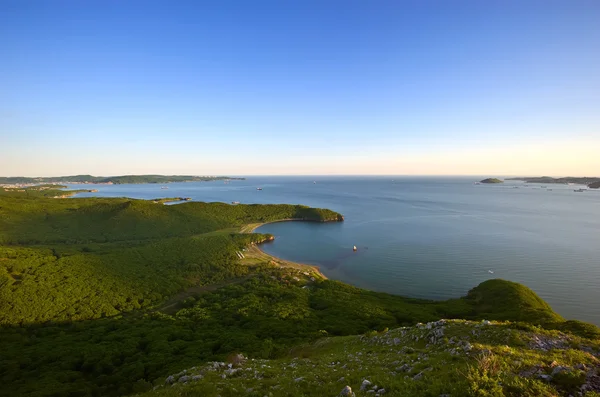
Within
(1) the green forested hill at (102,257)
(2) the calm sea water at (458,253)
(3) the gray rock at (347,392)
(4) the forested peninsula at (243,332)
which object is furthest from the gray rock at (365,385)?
(2) the calm sea water at (458,253)

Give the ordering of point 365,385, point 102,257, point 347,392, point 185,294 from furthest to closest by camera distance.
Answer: point 102,257, point 185,294, point 365,385, point 347,392

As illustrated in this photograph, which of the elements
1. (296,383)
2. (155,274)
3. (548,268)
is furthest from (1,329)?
(548,268)

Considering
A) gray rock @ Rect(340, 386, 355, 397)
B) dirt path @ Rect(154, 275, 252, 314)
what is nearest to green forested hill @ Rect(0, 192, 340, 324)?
dirt path @ Rect(154, 275, 252, 314)

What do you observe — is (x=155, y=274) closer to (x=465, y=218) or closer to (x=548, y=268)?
(x=548, y=268)

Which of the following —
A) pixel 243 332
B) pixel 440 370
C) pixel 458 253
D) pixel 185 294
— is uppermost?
pixel 440 370

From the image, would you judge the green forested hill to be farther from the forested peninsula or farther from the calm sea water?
the calm sea water

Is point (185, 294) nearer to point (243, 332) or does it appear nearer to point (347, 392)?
point (243, 332)

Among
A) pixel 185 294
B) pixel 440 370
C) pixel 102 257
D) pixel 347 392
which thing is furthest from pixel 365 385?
pixel 102 257

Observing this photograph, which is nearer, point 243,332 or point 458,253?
point 243,332

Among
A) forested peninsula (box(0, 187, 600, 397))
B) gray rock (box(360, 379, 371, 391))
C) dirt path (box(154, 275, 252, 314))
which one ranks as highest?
gray rock (box(360, 379, 371, 391))
